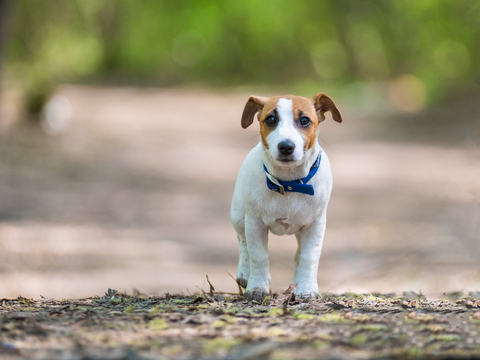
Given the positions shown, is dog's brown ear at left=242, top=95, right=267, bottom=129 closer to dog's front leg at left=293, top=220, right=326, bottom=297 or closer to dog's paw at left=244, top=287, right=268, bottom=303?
dog's front leg at left=293, top=220, right=326, bottom=297

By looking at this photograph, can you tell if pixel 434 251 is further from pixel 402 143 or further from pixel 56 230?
pixel 402 143

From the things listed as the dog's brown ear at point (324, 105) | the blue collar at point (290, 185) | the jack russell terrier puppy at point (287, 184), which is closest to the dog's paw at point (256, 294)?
the jack russell terrier puppy at point (287, 184)

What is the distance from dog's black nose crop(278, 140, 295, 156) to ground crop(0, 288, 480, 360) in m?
1.12

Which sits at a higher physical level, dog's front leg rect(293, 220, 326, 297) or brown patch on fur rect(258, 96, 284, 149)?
brown patch on fur rect(258, 96, 284, 149)

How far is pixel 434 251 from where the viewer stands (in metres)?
10.6

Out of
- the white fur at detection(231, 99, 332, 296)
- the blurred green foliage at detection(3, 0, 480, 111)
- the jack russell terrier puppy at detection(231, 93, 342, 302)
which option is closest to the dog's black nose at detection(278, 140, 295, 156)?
the jack russell terrier puppy at detection(231, 93, 342, 302)

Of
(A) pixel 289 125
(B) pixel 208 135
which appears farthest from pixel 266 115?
(B) pixel 208 135

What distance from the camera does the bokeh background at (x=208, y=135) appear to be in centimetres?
1066

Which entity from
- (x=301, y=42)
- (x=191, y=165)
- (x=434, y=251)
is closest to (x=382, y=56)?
(x=301, y=42)

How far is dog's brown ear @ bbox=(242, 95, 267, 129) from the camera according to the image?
4.69 metres

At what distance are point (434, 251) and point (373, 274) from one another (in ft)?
6.51

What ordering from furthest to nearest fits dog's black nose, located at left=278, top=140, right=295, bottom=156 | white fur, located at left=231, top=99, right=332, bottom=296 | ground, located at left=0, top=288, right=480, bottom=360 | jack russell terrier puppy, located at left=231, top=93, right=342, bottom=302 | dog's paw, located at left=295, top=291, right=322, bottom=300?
dog's paw, located at left=295, top=291, right=322, bottom=300
white fur, located at left=231, top=99, right=332, bottom=296
jack russell terrier puppy, located at left=231, top=93, right=342, bottom=302
dog's black nose, located at left=278, top=140, right=295, bottom=156
ground, located at left=0, top=288, right=480, bottom=360

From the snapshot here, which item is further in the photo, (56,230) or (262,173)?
(56,230)

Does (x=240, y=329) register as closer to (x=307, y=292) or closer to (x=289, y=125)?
(x=307, y=292)
